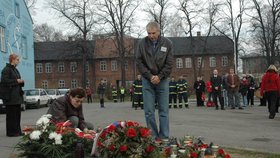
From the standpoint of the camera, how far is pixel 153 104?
7676 millimetres

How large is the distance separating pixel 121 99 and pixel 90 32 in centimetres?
1970

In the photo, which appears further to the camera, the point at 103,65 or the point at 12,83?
the point at 103,65

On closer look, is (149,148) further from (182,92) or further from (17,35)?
(17,35)

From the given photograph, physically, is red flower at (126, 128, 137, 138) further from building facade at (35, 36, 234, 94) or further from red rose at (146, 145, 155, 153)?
building facade at (35, 36, 234, 94)

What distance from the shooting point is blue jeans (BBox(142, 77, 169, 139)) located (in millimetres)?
7613

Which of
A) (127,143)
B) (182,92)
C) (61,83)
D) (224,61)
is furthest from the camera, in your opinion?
(61,83)

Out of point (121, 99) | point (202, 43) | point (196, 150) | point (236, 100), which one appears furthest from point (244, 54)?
point (196, 150)

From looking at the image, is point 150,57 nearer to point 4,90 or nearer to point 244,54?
point 4,90

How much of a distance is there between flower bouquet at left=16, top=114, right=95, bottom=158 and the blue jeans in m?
1.75

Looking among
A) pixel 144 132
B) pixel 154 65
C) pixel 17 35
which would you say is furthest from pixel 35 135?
pixel 17 35

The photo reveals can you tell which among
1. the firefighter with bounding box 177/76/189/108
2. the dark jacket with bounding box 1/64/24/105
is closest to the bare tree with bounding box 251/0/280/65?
the firefighter with bounding box 177/76/189/108

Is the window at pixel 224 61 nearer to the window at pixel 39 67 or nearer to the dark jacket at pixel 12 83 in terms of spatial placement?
the window at pixel 39 67

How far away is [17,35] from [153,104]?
3318cm

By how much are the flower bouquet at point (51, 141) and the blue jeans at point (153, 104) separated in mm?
1751
